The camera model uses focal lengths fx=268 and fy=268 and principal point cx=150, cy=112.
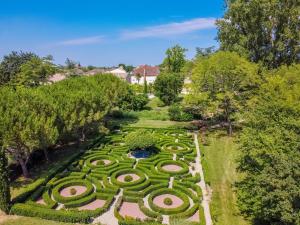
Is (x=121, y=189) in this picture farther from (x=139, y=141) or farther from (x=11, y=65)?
(x=11, y=65)

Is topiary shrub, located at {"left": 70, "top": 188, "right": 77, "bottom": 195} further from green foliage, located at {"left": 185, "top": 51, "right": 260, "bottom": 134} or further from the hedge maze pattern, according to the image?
green foliage, located at {"left": 185, "top": 51, "right": 260, "bottom": 134}

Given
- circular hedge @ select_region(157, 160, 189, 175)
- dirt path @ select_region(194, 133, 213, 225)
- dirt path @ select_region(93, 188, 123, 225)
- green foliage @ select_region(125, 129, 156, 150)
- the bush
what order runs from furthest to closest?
1. the bush
2. green foliage @ select_region(125, 129, 156, 150)
3. circular hedge @ select_region(157, 160, 189, 175)
4. dirt path @ select_region(194, 133, 213, 225)
5. dirt path @ select_region(93, 188, 123, 225)

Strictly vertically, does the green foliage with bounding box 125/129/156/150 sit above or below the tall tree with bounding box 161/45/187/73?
below

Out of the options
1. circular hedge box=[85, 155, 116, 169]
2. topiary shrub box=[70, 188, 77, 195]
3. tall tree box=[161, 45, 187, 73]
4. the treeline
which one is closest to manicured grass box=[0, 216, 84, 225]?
topiary shrub box=[70, 188, 77, 195]

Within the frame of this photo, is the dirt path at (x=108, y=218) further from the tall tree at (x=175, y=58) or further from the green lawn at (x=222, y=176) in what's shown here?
the tall tree at (x=175, y=58)

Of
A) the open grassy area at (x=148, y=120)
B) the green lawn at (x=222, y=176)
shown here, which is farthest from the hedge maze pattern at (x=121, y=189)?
the open grassy area at (x=148, y=120)

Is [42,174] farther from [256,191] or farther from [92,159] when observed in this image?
[256,191]

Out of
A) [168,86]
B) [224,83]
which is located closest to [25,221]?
[224,83]

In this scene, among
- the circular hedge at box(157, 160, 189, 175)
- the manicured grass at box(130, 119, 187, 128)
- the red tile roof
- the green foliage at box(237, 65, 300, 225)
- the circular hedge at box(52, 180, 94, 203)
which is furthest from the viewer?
the red tile roof

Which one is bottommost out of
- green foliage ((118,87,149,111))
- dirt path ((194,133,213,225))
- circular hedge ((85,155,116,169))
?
dirt path ((194,133,213,225))
